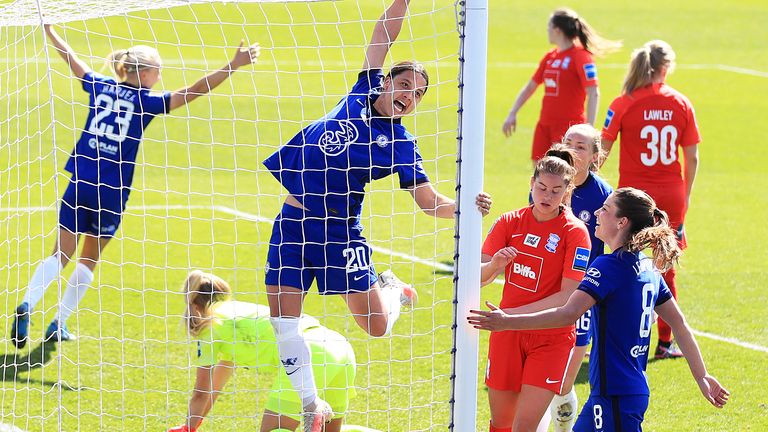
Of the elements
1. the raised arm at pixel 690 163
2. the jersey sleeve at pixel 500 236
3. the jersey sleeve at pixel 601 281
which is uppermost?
the raised arm at pixel 690 163

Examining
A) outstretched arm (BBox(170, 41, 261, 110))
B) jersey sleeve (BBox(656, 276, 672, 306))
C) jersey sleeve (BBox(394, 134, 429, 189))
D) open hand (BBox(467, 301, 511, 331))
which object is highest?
outstretched arm (BBox(170, 41, 261, 110))

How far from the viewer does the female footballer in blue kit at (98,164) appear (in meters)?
7.10

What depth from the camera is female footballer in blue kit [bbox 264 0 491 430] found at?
5105mm

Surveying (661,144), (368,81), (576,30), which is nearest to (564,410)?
(368,81)

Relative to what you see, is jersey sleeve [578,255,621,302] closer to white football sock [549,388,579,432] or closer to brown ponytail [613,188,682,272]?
brown ponytail [613,188,682,272]

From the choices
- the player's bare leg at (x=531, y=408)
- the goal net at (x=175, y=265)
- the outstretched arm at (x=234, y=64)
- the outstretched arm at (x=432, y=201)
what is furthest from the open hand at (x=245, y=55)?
the player's bare leg at (x=531, y=408)

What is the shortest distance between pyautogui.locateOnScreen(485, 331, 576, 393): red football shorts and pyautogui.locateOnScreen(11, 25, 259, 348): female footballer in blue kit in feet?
10.1

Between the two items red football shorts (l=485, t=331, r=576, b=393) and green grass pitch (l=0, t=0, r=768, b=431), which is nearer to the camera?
red football shorts (l=485, t=331, r=576, b=393)

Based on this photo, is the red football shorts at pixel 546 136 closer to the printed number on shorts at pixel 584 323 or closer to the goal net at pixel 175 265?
the goal net at pixel 175 265

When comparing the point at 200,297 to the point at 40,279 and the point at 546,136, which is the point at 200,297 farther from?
the point at 546,136

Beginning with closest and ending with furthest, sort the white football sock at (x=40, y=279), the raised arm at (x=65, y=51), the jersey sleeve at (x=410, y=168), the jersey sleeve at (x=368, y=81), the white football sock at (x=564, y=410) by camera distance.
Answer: the jersey sleeve at (x=410, y=168) < the jersey sleeve at (x=368, y=81) < the white football sock at (x=564, y=410) < the raised arm at (x=65, y=51) < the white football sock at (x=40, y=279)

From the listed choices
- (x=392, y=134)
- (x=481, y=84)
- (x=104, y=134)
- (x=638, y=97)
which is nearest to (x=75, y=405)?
(x=104, y=134)

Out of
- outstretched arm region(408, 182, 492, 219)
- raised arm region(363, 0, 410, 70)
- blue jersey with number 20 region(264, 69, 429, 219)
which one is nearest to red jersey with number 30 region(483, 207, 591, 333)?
outstretched arm region(408, 182, 492, 219)

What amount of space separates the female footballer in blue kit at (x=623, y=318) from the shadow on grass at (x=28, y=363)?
344 cm
